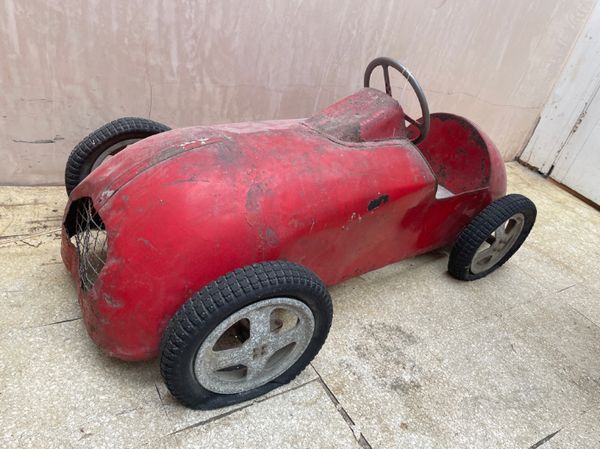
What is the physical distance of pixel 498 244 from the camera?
8.45 ft

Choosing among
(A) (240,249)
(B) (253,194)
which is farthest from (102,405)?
(B) (253,194)

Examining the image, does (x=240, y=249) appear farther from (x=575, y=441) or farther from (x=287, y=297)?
(x=575, y=441)

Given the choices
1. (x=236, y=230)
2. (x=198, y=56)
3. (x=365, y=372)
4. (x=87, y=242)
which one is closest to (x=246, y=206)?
(x=236, y=230)

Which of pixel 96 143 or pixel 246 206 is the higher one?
pixel 246 206

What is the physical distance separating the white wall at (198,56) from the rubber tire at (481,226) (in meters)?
1.30

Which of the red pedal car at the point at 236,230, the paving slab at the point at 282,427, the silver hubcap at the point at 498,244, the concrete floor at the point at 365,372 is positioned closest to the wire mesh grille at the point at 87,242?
the red pedal car at the point at 236,230

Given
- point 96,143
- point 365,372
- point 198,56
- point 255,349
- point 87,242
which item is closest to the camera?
point 255,349

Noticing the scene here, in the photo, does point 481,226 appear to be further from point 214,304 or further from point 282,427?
point 214,304

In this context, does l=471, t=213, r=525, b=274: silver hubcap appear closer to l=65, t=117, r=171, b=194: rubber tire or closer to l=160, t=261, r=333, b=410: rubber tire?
l=160, t=261, r=333, b=410: rubber tire

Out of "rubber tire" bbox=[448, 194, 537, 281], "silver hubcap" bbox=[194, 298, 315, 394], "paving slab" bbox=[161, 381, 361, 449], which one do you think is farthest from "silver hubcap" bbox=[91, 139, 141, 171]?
"rubber tire" bbox=[448, 194, 537, 281]

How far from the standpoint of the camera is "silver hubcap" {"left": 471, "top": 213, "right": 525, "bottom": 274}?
251 centimetres

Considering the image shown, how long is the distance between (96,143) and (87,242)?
0.58 meters

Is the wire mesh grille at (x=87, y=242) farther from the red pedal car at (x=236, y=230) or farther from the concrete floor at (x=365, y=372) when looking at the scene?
the concrete floor at (x=365, y=372)

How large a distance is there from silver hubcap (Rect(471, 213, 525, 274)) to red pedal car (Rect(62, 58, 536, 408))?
52cm
